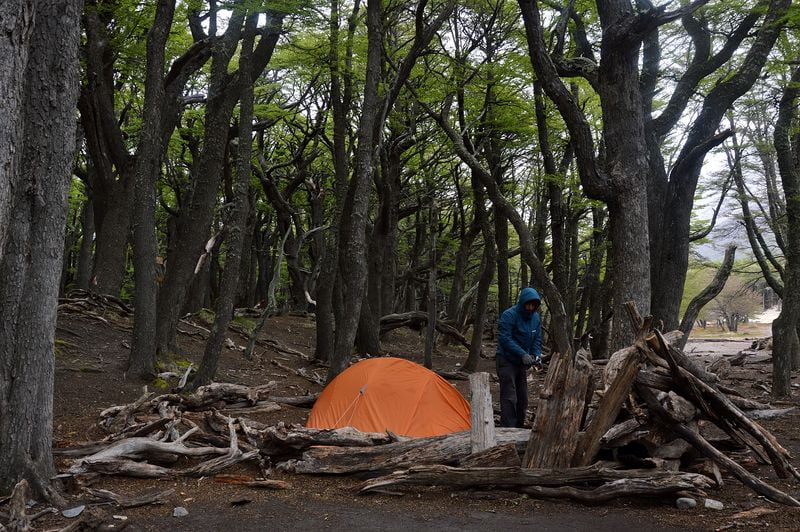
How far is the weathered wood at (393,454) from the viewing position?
642 cm

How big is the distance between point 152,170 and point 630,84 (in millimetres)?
7764

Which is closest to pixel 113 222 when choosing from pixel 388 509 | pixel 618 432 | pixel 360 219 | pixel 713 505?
pixel 360 219

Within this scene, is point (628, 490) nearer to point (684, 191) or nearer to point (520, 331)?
point (520, 331)

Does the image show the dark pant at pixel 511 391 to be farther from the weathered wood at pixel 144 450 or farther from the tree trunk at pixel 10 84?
the tree trunk at pixel 10 84

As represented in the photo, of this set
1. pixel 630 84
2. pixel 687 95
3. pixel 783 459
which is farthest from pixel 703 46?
pixel 783 459

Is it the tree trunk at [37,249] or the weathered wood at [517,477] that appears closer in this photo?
the tree trunk at [37,249]

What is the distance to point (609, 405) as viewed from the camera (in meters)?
5.89

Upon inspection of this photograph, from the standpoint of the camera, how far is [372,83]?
35.8 feet

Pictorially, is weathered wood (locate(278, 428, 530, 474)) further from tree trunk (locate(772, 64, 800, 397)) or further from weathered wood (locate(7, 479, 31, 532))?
tree trunk (locate(772, 64, 800, 397))

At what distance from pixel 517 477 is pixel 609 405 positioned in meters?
1.12

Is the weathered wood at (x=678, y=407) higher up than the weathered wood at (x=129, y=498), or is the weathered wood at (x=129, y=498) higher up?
the weathered wood at (x=678, y=407)

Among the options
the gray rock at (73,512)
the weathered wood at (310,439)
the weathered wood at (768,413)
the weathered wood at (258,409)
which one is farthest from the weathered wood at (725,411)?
the weathered wood at (258,409)

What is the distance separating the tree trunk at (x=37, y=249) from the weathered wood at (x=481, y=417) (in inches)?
153

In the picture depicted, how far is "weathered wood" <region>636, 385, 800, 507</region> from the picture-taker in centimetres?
532
